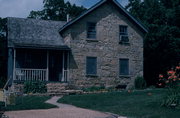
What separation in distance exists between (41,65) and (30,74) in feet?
5.92

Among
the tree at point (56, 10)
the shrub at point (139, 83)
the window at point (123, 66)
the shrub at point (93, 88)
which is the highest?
the tree at point (56, 10)

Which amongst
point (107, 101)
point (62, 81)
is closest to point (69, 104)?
point (107, 101)

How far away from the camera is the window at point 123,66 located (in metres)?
24.6

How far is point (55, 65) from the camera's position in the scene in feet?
79.7

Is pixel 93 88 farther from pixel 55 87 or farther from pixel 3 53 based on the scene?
pixel 3 53

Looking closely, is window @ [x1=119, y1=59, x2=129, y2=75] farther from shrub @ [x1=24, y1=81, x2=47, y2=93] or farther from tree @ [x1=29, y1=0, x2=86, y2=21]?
tree @ [x1=29, y1=0, x2=86, y2=21]

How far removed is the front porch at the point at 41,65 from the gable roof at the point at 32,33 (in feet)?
2.80

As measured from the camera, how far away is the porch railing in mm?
21847

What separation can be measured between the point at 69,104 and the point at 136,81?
10.7m

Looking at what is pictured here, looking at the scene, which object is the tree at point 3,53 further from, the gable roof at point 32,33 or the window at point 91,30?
the window at point 91,30

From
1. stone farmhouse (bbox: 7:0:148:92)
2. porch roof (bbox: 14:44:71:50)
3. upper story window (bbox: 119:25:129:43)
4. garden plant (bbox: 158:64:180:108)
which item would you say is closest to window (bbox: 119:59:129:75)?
stone farmhouse (bbox: 7:0:148:92)

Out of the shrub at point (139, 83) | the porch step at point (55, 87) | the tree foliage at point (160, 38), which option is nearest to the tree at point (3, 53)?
the porch step at point (55, 87)

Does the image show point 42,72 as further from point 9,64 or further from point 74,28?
point 74,28

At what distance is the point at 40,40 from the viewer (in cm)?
2316
